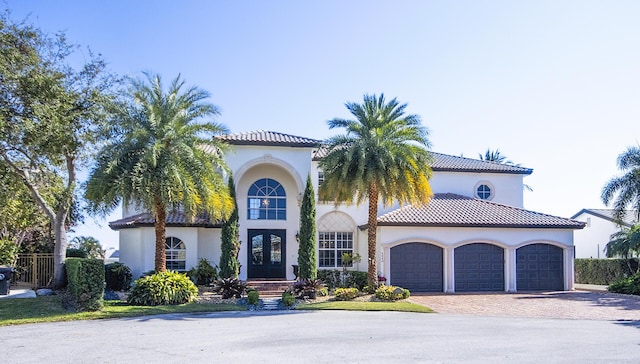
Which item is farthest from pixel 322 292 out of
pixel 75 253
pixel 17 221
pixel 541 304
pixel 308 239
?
pixel 17 221

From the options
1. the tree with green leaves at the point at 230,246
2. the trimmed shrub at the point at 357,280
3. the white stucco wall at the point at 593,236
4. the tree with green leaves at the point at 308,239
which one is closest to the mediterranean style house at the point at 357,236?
the trimmed shrub at the point at 357,280

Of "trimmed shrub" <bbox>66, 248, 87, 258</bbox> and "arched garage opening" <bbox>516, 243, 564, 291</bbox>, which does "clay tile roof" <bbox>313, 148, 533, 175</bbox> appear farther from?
"trimmed shrub" <bbox>66, 248, 87, 258</bbox>

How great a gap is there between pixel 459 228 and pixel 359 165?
8.27 m

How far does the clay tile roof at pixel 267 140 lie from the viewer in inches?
1062

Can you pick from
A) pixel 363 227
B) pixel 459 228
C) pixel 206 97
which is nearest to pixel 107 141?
pixel 206 97

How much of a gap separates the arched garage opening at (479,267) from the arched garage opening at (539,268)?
1.04m

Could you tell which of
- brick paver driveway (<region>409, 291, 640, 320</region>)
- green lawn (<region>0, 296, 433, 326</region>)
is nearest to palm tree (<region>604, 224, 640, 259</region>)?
brick paver driveway (<region>409, 291, 640, 320</region>)

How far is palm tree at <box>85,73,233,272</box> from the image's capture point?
20516 mm

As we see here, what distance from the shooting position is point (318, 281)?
78.1ft

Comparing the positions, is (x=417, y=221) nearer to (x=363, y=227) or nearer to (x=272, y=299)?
(x=363, y=227)

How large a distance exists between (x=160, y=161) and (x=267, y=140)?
7286 mm

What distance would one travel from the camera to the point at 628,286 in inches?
1068

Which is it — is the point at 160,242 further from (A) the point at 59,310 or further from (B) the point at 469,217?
(B) the point at 469,217

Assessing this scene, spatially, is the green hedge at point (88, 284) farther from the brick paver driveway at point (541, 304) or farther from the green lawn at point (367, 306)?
the brick paver driveway at point (541, 304)
